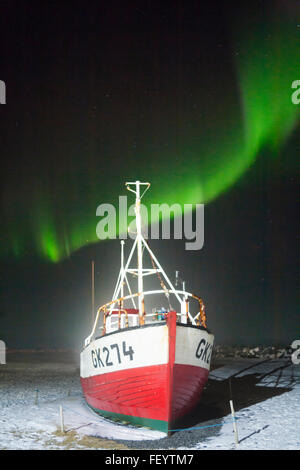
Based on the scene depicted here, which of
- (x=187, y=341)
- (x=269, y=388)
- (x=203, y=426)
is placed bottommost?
(x=269, y=388)

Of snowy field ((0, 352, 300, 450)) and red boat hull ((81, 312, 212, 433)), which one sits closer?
snowy field ((0, 352, 300, 450))

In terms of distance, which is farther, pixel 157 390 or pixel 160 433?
pixel 160 433

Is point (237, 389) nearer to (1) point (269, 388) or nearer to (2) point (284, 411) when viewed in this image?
(1) point (269, 388)

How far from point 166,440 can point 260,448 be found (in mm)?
2913

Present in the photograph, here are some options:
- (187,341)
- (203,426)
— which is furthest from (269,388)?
(187,341)

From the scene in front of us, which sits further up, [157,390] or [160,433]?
[157,390]

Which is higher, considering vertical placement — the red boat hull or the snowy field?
the red boat hull

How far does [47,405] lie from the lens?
68.7 ft

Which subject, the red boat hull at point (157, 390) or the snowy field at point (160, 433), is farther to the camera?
the red boat hull at point (157, 390)

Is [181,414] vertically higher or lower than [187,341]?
lower

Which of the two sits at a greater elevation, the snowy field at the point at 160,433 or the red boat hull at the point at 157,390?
the red boat hull at the point at 157,390

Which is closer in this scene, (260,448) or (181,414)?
(260,448)
